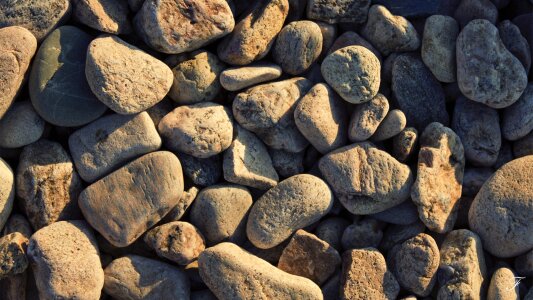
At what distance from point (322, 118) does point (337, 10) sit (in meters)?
0.72

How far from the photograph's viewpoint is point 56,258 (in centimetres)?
308

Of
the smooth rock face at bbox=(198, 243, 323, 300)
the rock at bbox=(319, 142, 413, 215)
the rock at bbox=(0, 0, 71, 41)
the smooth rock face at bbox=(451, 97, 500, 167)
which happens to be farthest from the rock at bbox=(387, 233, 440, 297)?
the rock at bbox=(0, 0, 71, 41)

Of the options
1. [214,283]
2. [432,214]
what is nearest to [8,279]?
[214,283]

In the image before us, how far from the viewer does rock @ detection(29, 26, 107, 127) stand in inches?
125

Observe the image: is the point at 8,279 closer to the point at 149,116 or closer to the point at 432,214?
the point at 149,116

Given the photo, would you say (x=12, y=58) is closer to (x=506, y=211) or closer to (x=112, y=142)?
(x=112, y=142)

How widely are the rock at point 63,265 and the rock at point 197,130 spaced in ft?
2.61

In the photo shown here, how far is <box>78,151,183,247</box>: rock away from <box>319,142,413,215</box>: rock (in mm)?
965

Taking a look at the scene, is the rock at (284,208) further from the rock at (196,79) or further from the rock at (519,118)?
the rock at (519,118)

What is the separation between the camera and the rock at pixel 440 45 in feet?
11.2

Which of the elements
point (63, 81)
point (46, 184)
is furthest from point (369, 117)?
point (46, 184)

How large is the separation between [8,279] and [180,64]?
5.40 feet

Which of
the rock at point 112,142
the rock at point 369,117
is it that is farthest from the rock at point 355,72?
the rock at point 112,142

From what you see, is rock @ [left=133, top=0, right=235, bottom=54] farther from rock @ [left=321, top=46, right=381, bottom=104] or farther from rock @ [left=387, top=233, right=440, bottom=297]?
rock @ [left=387, top=233, right=440, bottom=297]
